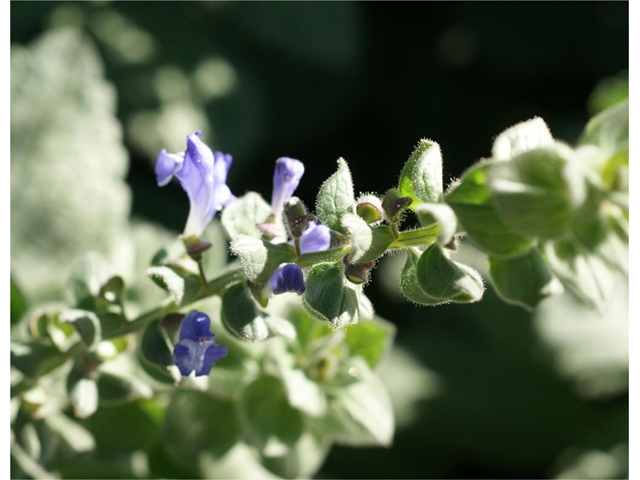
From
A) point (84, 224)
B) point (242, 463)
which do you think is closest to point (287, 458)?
point (242, 463)

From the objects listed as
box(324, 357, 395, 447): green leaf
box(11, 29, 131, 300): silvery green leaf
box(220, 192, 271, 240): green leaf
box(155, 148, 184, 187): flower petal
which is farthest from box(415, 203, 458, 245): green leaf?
box(11, 29, 131, 300): silvery green leaf

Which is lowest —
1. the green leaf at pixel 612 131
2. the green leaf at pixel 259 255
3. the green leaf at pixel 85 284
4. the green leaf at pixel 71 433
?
the green leaf at pixel 71 433

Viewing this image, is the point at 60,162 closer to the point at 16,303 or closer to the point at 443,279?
the point at 16,303

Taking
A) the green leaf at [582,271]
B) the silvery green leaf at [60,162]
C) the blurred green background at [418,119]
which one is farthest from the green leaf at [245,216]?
the blurred green background at [418,119]

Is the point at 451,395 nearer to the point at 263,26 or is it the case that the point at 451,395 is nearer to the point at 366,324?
the point at 366,324

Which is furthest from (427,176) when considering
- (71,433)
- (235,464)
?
(235,464)

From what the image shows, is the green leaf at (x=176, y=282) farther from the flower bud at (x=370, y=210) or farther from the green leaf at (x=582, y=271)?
the green leaf at (x=582, y=271)
